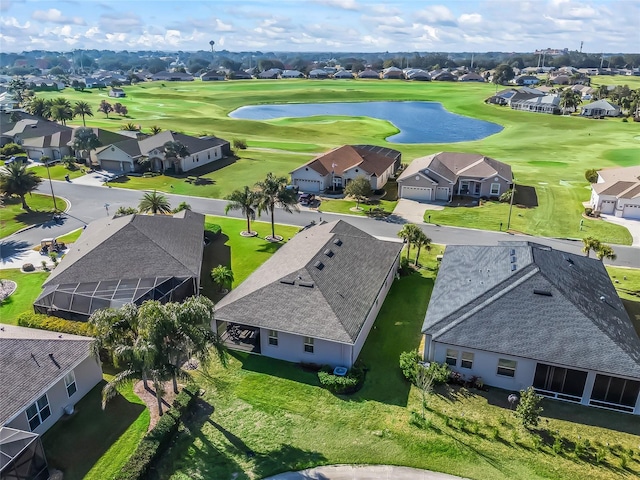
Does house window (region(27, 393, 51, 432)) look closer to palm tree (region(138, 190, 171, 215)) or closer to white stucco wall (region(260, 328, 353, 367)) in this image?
white stucco wall (region(260, 328, 353, 367))

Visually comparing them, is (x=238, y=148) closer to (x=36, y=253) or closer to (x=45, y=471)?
(x=36, y=253)

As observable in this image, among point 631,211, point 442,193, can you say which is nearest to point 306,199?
point 442,193

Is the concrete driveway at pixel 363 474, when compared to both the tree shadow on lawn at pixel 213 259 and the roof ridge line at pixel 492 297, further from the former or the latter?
the tree shadow on lawn at pixel 213 259

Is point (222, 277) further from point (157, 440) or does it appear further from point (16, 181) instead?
point (16, 181)

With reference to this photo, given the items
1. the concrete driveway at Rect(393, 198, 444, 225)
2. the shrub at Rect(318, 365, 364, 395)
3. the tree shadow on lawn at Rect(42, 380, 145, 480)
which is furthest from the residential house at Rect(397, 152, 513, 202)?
the tree shadow on lawn at Rect(42, 380, 145, 480)

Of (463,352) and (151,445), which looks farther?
(463,352)

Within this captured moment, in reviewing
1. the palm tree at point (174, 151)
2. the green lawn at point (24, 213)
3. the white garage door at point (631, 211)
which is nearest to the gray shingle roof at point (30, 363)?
the green lawn at point (24, 213)

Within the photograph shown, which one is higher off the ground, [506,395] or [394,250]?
[394,250]

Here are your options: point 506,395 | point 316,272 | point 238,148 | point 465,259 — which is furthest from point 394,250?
point 238,148
